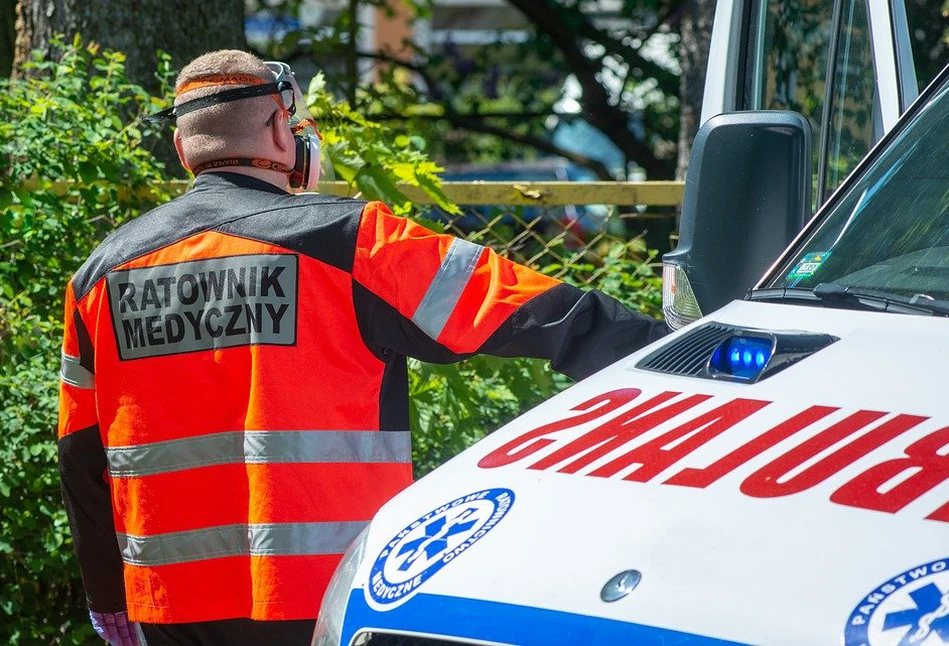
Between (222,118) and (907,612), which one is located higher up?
(222,118)

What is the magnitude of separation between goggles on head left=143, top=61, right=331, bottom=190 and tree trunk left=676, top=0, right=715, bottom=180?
2897 millimetres

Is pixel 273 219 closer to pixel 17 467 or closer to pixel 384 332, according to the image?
pixel 384 332

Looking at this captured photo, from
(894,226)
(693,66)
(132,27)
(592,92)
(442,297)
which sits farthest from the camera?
(592,92)

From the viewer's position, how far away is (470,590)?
1.63 m

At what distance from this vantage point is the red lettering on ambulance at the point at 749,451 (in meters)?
1.66

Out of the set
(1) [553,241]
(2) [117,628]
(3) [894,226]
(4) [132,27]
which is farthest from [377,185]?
(3) [894,226]

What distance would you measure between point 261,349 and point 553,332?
0.57 metres

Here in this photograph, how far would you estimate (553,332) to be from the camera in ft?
8.27

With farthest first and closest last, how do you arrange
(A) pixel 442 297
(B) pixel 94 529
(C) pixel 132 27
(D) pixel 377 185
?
1. (C) pixel 132 27
2. (D) pixel 377 185
3. (B) pixel 94 529
4. (A) pixel 442 297

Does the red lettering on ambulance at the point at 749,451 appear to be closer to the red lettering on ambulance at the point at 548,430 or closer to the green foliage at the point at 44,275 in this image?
the red lettering on ambulance at the point at 548,430

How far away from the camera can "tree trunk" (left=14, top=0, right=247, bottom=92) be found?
497cm

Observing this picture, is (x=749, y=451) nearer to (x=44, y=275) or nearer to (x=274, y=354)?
(x=274, y=354)

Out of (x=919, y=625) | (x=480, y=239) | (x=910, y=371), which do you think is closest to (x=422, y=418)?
(x=480, y=239)

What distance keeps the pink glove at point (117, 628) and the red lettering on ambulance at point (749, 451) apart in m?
1.70
